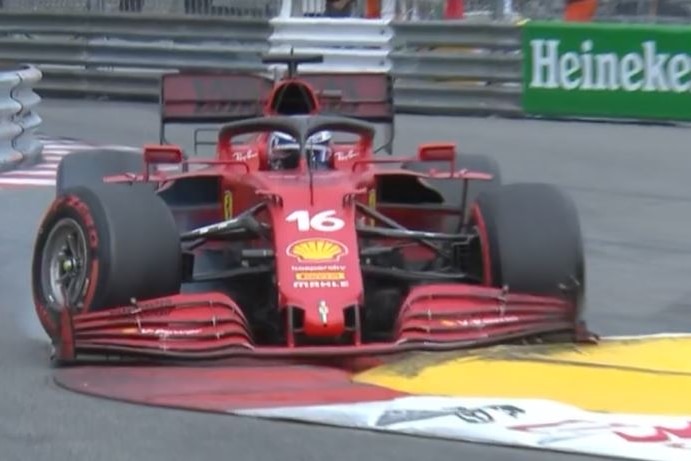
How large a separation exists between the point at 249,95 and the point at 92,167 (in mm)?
898

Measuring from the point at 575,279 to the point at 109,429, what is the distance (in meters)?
2.26

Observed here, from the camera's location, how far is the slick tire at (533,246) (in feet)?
23.8

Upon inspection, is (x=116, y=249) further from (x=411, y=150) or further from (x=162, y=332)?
(x=411, y=150)

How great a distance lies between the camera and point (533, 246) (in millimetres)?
7301

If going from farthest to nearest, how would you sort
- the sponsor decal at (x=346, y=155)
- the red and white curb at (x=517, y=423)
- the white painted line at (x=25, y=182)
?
the white painted line at (x=25, y=182) → the sponsor decal at (x=346, y=155) → the red and white curb at (x=517, y=423)

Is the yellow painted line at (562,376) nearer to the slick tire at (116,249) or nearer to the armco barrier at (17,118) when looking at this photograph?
the slick tire at (116,249)

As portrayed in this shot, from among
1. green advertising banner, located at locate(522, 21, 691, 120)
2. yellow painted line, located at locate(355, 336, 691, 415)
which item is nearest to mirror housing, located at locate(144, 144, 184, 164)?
yellow painted line, located at locate(355, 336, 691, 415)

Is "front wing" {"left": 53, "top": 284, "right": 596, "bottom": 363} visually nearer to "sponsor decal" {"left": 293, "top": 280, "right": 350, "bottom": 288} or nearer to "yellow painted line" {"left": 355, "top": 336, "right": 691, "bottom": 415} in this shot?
"yellow painted line" {"left": 355, "top": 336, "right": 691, "bottom": 415}

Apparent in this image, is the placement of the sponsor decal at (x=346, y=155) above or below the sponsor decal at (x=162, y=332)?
above

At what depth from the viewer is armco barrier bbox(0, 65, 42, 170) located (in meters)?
13.8

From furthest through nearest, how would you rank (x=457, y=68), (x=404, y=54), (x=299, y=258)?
(x=404, y=54), (x=457, y=68), (x=299, y=258)

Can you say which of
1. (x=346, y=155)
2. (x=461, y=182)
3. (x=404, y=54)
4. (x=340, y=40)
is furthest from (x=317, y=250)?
(x=340, y=40)

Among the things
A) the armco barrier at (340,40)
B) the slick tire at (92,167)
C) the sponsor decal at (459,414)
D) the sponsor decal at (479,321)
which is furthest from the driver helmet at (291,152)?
the armco barrier at (340,40)

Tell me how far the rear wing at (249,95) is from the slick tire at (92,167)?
301 mm
